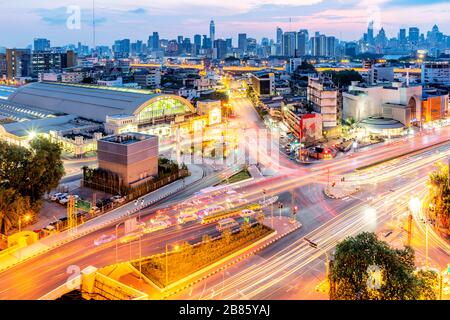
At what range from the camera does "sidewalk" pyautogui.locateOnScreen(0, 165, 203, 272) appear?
8055mm

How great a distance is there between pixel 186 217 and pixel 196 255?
2.13 meters

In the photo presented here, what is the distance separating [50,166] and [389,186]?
9238 millimetres

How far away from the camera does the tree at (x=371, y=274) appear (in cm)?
502

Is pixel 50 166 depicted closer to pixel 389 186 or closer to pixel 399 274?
pixel 399 274

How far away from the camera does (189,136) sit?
64.3 ft

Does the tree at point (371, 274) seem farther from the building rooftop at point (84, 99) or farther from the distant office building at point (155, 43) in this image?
the distant office building at point (155, 43)

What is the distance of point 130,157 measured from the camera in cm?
1212

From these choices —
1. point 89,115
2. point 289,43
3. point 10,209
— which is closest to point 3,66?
point 89,115

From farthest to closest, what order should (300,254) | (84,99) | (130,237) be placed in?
(84,99)
(130,237)
(300,254)

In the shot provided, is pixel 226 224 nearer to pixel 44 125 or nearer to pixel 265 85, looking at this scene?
pixel 44 125

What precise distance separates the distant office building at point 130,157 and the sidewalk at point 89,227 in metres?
0.77

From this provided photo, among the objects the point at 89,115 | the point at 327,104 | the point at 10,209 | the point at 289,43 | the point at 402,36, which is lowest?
the point at 10,209

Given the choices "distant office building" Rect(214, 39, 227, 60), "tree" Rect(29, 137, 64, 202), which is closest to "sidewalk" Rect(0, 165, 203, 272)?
"tree" Rect(29, 137, 64, 202)
